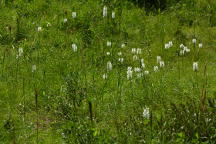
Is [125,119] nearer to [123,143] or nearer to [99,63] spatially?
[123,143]

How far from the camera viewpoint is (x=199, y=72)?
307 inches

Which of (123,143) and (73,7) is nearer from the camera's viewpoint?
(123,143)

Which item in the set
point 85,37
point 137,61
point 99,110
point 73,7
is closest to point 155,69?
point 137,61

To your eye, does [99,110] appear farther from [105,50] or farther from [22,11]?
[22,11]

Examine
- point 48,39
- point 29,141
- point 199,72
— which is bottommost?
point 29,141

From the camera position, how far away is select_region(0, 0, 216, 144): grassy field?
5309 mm

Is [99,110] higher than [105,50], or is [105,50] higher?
[105,50]

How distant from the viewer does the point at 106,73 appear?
7.62 meters

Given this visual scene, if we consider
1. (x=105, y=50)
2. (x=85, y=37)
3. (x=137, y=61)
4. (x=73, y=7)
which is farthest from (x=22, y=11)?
(x=137, y=61)

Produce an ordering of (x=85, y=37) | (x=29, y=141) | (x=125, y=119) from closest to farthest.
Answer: (x=29, y=141) → (x=125, y=119) → (x=85, y=37)

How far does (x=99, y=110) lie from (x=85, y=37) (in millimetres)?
2742

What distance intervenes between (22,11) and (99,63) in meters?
2.67

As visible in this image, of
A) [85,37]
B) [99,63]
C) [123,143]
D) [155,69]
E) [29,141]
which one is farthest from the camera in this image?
[85,37]

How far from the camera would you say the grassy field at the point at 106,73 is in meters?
5.31
